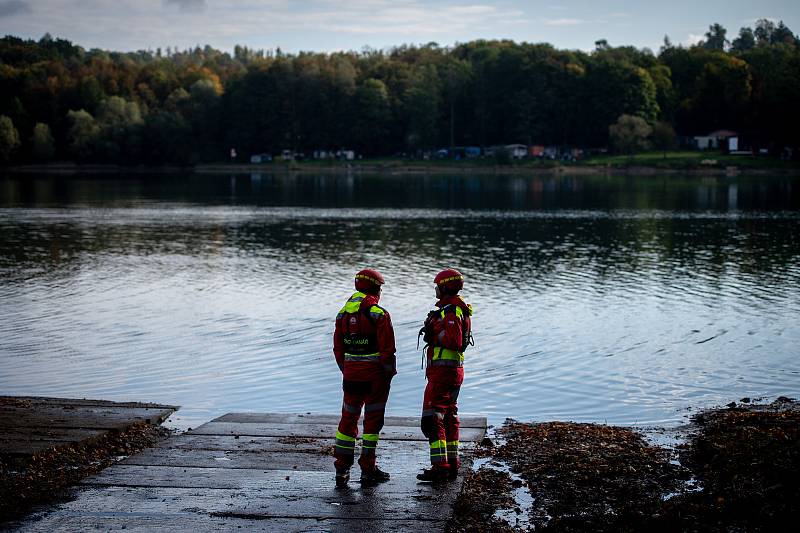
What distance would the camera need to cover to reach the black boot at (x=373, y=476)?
41.3 ft

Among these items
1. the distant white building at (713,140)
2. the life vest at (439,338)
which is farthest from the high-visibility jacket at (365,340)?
the distant white building at (713,140)

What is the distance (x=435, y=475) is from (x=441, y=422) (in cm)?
70

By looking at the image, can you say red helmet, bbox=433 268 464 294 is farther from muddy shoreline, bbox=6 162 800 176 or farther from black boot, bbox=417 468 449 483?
muddy shoreline, bbox=6 162 800 176

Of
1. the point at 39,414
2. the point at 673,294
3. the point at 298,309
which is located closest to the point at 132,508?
the point at 39,414

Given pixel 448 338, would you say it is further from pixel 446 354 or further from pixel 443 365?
pixel 443 365

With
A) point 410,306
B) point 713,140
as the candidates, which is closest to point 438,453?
point 410,306

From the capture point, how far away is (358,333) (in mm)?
12586

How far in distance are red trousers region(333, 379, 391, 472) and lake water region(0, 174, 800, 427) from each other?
6.87 metres

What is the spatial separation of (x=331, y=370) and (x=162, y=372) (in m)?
4.19

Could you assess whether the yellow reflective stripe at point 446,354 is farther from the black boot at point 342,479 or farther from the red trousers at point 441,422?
the black boot at point 342,479

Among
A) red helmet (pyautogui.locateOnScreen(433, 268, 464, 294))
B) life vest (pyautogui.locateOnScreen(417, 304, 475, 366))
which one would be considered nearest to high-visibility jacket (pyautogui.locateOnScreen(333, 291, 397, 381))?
life vest (pyautogui.locateOnScreen(417, 304, 475, 366))

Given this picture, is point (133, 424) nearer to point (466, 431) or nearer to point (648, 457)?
point (466, 431)

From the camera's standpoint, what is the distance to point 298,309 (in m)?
33.7

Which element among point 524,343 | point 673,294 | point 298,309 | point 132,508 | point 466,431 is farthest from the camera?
point 673,294
